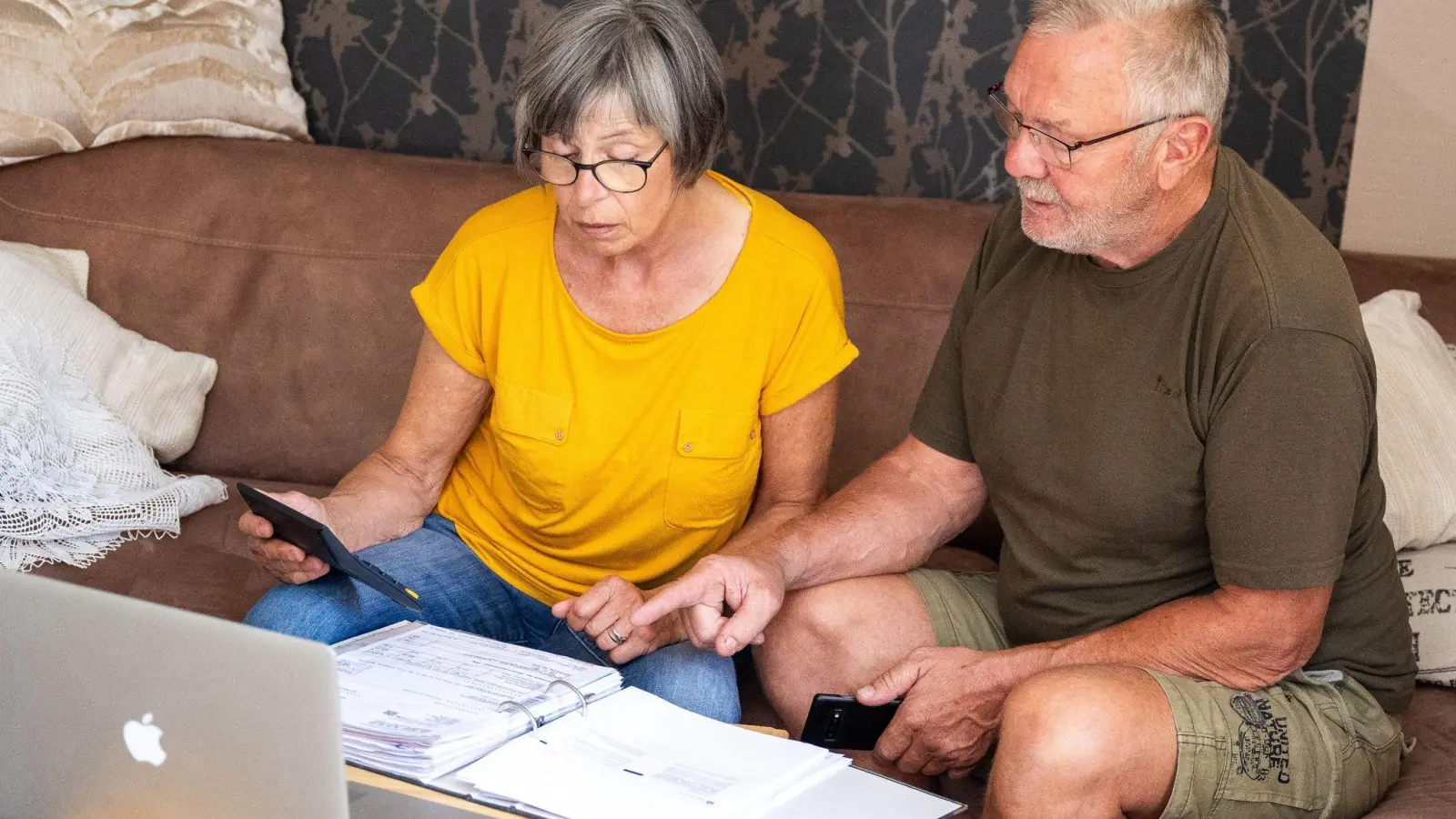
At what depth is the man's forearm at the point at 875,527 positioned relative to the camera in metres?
1.78

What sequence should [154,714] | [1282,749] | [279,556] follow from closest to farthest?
[154,714] → [1282,749] → [279,556]

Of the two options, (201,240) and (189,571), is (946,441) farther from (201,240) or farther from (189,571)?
(201,240)

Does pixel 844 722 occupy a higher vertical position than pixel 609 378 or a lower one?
lower

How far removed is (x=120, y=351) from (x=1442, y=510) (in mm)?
1982

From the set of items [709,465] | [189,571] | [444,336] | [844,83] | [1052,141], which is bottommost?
[189,571]

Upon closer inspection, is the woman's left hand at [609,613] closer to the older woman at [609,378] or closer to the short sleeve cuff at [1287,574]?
the older woman at [609,378]

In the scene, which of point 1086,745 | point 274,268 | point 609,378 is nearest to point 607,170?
point 609,378

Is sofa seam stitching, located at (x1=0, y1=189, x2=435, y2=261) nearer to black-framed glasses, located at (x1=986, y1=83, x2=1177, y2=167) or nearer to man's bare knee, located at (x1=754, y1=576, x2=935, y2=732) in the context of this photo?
man's bare knee, located at (x1=754, y1=576, x2=935, y2=732)

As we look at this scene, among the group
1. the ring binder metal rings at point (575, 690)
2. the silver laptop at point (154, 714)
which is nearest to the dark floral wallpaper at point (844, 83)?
the ring binder metal rings at point (575, 690)

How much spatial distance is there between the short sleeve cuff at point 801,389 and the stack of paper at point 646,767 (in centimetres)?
57

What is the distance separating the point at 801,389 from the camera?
1868mm

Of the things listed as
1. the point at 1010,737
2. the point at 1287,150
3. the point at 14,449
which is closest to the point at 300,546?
the point at 14,449

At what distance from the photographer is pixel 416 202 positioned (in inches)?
96.7

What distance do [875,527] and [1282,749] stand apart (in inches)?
21.8
